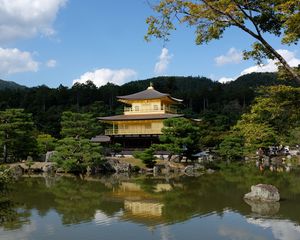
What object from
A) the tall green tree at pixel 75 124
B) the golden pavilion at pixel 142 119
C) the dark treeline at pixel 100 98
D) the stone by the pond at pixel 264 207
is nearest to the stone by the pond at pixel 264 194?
the stone by the pond at pixel 264 207

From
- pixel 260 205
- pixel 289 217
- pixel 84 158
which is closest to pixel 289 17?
pixel 289 217

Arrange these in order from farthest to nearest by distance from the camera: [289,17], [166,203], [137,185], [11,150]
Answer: [11,150], [137,185], [166,203], [289,17]

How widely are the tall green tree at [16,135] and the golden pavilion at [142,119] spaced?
7.25 meters

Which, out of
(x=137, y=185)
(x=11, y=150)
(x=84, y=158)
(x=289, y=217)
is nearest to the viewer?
(x=289, y=217)

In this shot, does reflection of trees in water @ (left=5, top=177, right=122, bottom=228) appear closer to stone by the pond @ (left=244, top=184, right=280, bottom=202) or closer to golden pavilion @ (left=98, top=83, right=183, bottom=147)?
stone by the pond @ (left=244, top=184, right=280, bottom=202)

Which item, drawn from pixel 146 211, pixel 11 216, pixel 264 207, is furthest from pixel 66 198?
pixel 264 207

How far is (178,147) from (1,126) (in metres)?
12.1

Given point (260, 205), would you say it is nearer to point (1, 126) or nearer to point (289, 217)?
point (289, 217)

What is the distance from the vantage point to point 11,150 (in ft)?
93.7

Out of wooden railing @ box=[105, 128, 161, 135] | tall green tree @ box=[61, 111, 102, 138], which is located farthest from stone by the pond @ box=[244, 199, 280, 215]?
wooden railing @ box=[105, 128, 161, 135]

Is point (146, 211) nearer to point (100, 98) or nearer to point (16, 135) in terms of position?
point (16, 135)

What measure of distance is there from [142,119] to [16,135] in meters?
10.3

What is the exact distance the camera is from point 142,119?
32625 mm

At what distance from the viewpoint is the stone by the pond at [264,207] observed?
13.1m
